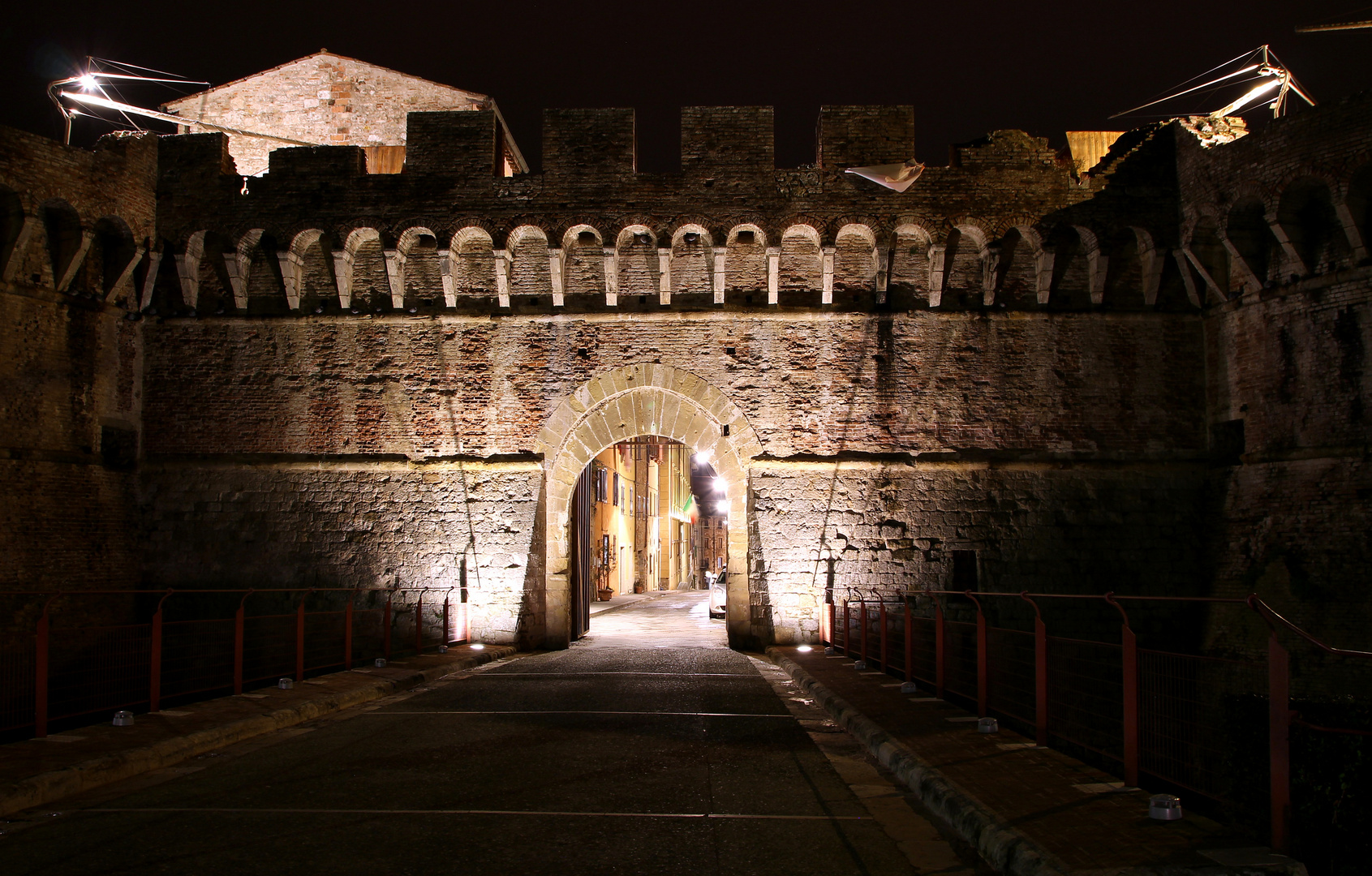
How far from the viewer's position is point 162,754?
519 cm

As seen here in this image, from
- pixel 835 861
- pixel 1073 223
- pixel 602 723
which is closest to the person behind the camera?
pixel 835 861

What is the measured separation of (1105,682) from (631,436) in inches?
299

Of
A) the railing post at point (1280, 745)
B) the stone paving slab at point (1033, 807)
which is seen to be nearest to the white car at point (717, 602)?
the stone paving slab at point (1033, 807)

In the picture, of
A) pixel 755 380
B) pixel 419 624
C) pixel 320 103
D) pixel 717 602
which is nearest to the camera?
pixel 419 624

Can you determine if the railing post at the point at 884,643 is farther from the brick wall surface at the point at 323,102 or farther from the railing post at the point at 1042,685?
the brick wall surface at the point at 323,102

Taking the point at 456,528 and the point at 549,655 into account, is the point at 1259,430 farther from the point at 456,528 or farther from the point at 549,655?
the point at 456,528

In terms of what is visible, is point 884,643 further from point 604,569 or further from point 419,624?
point 604,569

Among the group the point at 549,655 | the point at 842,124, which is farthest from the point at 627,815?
the point at 842,124

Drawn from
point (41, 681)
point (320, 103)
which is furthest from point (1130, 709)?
point (320, 103)

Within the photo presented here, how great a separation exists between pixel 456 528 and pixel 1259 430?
10.6m

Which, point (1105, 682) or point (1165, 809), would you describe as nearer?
point (1165, 809)

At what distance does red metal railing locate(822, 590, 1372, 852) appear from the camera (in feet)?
10.8

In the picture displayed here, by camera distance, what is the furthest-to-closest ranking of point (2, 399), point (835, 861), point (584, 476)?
point (584, 476) → point (2, 399) → point (835, 861)

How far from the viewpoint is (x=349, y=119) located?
15195mm
